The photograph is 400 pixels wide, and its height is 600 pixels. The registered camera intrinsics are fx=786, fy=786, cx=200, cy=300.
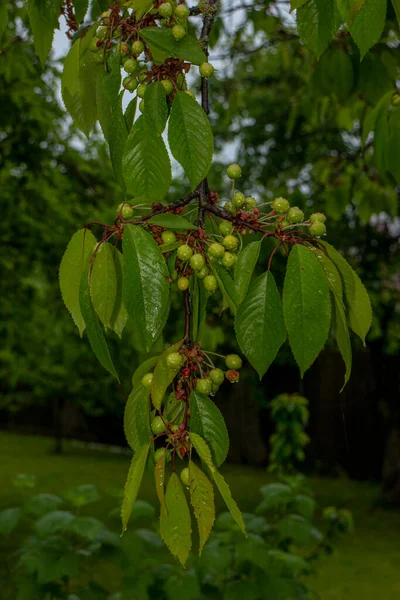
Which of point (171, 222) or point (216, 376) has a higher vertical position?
point (171, 222)

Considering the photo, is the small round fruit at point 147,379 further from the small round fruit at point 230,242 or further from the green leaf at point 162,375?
the small round fruit at point 230,242

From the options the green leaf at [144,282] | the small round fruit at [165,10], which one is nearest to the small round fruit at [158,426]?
the green leaf at [144,282]

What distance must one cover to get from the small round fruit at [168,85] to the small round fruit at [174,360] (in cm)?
40

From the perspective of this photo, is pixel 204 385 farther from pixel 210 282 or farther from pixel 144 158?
pixel 144 158

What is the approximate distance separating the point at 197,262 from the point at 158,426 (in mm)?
226

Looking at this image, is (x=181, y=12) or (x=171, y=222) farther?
(x=181, y=12)

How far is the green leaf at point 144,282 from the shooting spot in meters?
1.01

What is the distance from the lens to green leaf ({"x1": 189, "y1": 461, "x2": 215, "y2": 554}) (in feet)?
3.30

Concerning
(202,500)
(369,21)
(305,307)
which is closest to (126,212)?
(305,307)

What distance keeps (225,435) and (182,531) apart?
0.14 metres

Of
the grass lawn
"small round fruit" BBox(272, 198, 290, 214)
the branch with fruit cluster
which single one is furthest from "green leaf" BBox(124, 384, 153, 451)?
the grass lawn

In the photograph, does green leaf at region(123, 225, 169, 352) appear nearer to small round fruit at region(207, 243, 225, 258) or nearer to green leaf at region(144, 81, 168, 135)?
small round fruit at region(207, 243, 225, 258)

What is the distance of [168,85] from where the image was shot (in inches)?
45.9

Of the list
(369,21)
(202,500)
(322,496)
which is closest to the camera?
(202,500)
